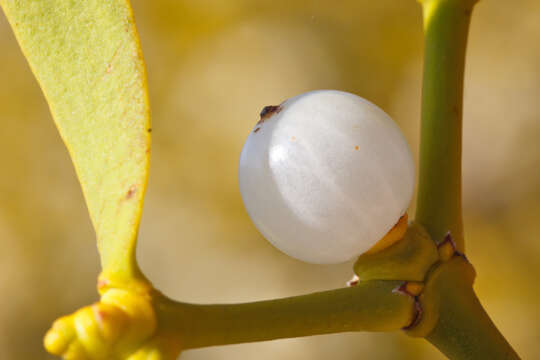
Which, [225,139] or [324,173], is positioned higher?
[225,139]

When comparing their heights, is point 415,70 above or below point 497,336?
above

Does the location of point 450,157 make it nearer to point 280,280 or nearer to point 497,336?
point 497,336

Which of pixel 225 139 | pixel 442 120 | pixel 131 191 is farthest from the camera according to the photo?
pixel 225 139

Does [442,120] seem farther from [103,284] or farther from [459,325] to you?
[103,284]

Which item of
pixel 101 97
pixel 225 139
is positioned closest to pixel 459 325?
pixel 101 97

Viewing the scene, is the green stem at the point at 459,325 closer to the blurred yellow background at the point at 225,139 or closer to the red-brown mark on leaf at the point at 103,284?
the red-brown mark on leaf at the point at 103,284

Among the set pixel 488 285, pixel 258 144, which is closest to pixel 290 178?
Result: pixel 258 144

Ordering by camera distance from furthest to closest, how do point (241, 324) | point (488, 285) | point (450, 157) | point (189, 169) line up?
point (189, 169) < point (488, 285) < point (450, 157) < point (241, 324)
